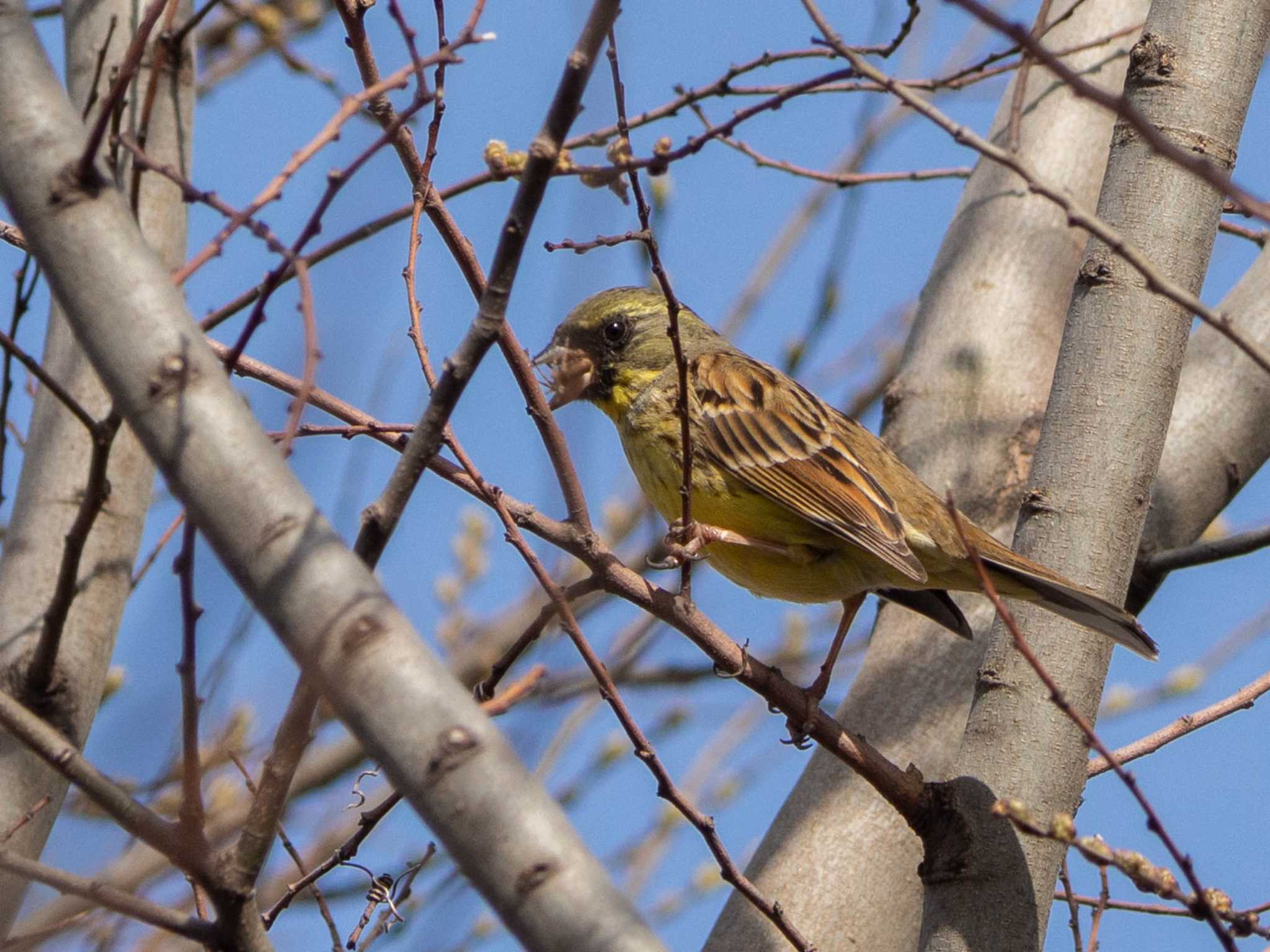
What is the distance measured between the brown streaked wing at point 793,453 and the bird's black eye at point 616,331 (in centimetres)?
32

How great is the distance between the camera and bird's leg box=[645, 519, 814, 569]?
3639mm

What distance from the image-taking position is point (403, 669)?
170 cm

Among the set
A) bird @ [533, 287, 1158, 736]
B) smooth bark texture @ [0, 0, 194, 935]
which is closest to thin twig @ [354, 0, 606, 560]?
smooth bark texture @ [0, 0, 194, 935]

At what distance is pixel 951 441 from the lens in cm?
473

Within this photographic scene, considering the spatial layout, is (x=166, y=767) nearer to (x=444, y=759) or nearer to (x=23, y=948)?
(x=23, y=948)

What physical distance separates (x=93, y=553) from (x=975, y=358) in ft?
9.22

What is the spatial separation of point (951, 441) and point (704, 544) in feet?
3.18

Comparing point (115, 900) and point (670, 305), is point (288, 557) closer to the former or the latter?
point (115, 900)

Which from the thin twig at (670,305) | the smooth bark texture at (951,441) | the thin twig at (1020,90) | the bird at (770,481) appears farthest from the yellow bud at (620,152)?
the smooth bark texture at (951,441)

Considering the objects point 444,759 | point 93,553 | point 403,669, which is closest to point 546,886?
point 444,759

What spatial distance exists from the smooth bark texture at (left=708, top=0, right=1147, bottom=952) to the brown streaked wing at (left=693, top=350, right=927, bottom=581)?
276 mm

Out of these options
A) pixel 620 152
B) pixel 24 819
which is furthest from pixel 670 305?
pixel 24 819

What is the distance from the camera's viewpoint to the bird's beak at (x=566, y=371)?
4.33 meters

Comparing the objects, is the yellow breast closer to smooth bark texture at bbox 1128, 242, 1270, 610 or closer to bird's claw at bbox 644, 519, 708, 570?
bird's claw at bbox 644, 519, 708, 570
